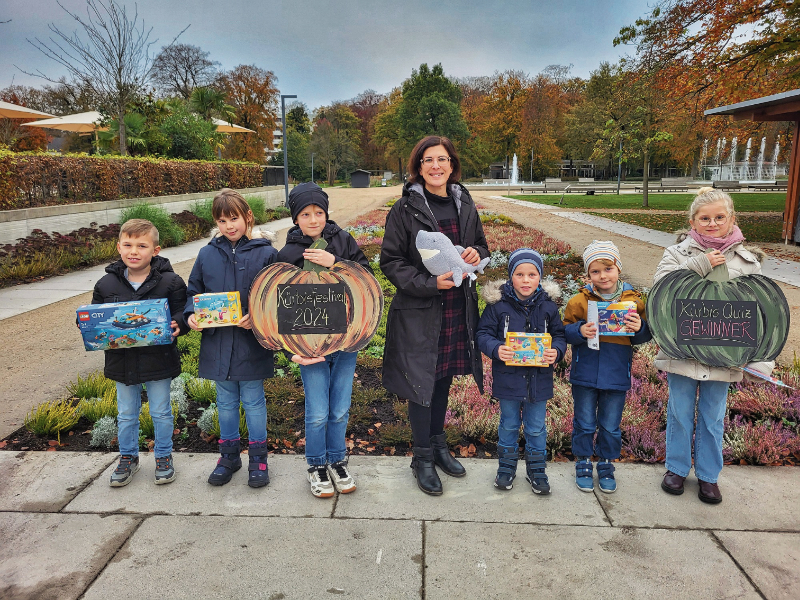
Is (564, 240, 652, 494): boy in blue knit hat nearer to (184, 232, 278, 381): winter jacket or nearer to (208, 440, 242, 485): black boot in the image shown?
(184, 232, 278, 381): winter jacket

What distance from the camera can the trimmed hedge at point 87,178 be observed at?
10328 mm

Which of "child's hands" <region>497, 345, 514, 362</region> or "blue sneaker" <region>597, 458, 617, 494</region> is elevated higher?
"child's hands" <region>497, 345, 514, 362</region>

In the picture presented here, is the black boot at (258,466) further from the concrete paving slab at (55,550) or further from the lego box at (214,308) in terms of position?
the lego box at (214,308)

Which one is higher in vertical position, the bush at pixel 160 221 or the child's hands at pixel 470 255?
the child's hands at pixel 470 255

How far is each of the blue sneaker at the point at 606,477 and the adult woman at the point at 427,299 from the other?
90cm

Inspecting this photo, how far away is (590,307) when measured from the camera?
9.86 ft

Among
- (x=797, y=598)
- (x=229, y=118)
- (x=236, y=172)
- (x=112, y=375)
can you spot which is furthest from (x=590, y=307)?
(x=229, y=118)

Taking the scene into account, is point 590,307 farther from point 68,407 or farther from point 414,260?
point 68,407

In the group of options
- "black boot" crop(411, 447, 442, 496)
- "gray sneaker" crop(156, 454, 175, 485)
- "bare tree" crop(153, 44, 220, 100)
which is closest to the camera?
"black boot" crop(411, 447, 442, 496)

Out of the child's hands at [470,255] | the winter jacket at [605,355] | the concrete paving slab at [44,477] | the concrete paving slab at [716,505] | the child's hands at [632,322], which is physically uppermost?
the child's hands at [470,255]

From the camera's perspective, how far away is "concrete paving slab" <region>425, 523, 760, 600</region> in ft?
7.82

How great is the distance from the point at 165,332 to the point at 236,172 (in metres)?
21.8

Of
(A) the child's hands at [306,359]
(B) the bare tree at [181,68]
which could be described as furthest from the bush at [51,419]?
(B) the bare tree at [181,68]

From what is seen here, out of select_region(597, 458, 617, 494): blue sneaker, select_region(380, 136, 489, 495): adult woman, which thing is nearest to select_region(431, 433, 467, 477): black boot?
select_region(380, 136, 489, 495): adult woman
